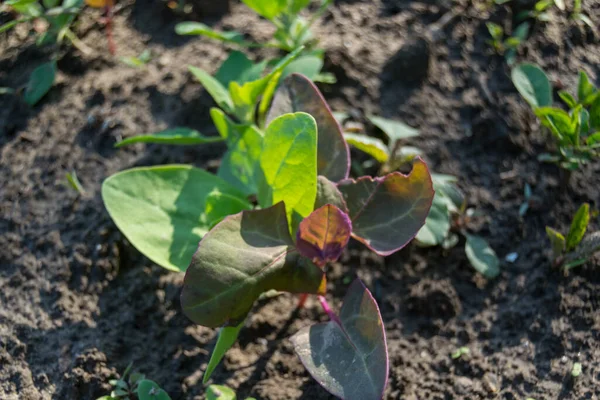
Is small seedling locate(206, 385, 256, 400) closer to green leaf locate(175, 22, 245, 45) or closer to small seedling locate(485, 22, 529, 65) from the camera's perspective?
green leaf locate(175, 22, 245, 45)

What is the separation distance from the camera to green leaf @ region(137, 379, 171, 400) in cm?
148

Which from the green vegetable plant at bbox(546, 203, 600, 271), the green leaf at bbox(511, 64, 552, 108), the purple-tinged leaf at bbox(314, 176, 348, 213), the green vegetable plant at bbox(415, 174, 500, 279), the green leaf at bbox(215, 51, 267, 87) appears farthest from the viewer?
the green leaf at bbox(215, 51, 267, 87)

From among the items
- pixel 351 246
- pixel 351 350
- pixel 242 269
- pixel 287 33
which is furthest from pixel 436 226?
pixel 287 33

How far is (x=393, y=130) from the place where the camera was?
6.36 ft

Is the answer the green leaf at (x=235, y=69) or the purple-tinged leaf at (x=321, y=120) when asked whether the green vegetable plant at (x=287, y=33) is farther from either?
the purple-tinged leaf at (x=321, y=120)

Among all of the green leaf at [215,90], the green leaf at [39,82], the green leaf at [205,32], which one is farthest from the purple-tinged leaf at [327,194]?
the green leaf at [39,82]

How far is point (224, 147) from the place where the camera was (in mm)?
2084

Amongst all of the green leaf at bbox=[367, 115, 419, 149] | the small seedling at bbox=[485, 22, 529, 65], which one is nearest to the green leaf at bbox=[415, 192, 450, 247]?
the green leaf at bbox=[367, 115, 419, 149]

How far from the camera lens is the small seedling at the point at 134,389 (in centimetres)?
149

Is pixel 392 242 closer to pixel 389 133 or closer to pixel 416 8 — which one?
pixel 389 133

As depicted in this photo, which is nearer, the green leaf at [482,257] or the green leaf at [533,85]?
the green leaf at [482,257]

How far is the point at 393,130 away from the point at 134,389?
41.2 inches

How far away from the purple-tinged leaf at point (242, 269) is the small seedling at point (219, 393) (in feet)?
0.59

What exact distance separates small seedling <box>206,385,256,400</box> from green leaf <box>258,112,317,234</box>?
1.34 ft
